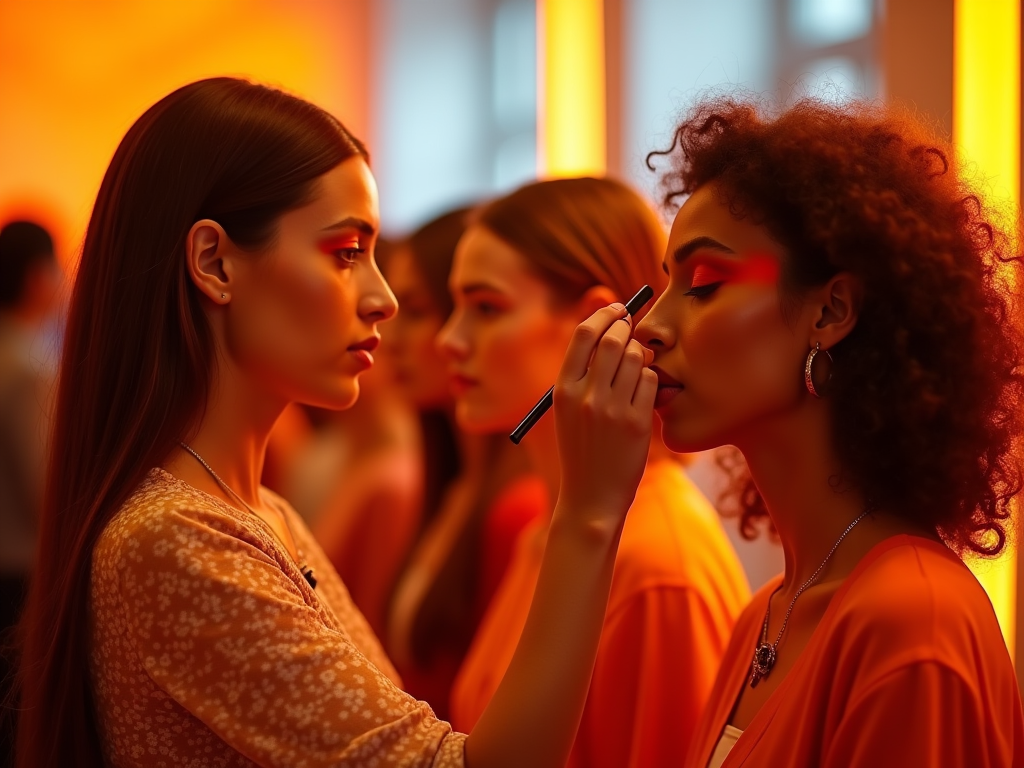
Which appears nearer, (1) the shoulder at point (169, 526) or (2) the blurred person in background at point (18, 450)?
(1) the shoulder at point (169, 526)

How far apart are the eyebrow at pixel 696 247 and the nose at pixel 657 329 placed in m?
0.04

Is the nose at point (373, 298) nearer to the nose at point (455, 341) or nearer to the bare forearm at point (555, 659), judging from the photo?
the bare forearm at point (555, 659)

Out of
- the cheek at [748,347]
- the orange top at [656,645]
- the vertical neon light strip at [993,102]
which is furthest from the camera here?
the vertical neon light strip at [993,102]

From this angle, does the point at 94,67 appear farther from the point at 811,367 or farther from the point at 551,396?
the point at 811,367

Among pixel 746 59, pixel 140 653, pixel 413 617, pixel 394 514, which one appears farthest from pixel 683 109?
pixel 394 514

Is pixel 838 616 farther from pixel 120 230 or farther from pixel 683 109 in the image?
pixel 120 230

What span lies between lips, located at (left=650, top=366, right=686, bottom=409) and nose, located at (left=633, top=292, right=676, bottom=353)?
3 centimetres

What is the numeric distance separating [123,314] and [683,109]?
0.67 meters

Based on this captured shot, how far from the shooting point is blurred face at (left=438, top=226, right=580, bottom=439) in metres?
1.86

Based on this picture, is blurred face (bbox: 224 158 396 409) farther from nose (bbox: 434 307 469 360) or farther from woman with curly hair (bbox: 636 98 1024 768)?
nose (bbox: 434 307 469 360)

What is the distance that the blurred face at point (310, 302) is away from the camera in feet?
4.18

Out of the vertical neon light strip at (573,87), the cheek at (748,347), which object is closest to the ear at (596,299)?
the cheek at (748,347)

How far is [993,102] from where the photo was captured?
167 cm

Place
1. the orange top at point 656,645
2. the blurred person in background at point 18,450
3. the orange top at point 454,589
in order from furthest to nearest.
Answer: the blurred person in background at point 18,450 < the orange top at point 454,589 < the orange top at point 656,645
